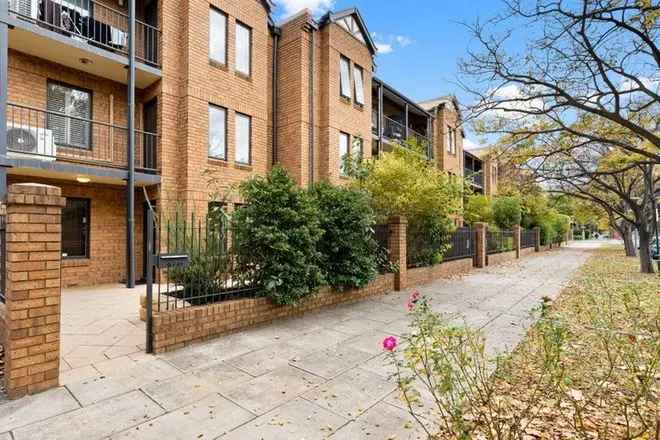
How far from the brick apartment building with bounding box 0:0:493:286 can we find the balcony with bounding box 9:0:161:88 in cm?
3

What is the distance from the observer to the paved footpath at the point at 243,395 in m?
2.68

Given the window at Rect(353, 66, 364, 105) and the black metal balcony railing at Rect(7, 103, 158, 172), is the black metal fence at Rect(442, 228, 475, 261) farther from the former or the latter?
the black metal balcony railing at Rect(7, 103, 158, 172)

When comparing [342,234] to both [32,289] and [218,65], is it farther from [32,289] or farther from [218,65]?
[218,65]

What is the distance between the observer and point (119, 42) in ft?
31.2

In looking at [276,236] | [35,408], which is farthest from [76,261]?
[35,408]

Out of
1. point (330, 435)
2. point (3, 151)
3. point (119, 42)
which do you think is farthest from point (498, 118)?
point (3, 151)

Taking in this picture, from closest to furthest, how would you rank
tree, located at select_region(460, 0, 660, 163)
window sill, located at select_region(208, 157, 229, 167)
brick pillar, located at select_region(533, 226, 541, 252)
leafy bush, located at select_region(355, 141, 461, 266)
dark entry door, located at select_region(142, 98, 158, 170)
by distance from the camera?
tree, located at select_region(460, 0, 660, 163) < leafy bush, located at select_region(355, 141, 461, 266) < dark entry door, located at select_region(142, 98, 158, 170) < window sill, located at select_region(208, 157, 229, 167) < brick pillar, located at select_region(533, 226, 541, 252)

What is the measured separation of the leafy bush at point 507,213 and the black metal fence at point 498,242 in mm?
2681

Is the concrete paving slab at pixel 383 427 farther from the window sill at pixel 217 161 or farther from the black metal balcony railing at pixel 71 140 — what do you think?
the window sill at pixel 217 161

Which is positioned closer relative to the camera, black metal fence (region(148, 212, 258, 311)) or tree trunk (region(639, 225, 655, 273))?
black metal fence (region(148, 212, 258, 311))

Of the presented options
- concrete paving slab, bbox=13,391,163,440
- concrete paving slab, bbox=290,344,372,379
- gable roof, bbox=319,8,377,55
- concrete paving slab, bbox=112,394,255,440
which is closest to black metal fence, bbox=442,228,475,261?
concrete paving slab, bbox=290,344,372,379

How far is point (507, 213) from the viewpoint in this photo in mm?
22344

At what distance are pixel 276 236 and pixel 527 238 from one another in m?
24.2

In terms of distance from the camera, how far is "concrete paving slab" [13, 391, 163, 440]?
8.52ft
